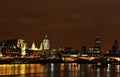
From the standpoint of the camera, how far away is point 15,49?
199m

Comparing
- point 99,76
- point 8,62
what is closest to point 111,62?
point 8,62

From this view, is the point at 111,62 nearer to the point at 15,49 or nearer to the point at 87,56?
the point at 87,56

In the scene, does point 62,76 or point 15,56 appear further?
point 15,56

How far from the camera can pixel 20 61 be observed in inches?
7151

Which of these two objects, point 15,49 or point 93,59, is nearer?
point 93,59

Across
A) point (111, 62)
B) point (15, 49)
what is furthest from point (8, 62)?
point (111, 62)

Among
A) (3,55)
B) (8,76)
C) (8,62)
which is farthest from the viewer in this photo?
(3,55)

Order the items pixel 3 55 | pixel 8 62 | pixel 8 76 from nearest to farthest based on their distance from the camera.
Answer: pixel 8 76
pixel 8 62
pixel 3 55

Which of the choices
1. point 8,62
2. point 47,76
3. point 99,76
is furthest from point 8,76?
point 8,62

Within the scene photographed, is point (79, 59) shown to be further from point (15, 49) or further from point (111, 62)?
point (15, 49)

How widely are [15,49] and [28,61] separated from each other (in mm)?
14956

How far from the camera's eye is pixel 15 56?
193750mm

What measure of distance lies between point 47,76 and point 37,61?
355 ft

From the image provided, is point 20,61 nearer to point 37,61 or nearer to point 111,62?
point 37,61
